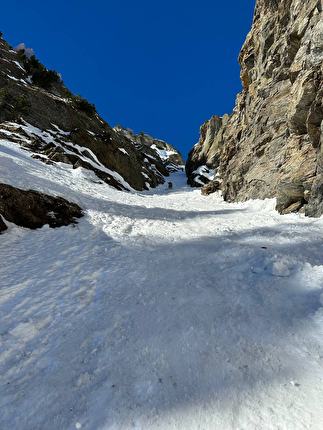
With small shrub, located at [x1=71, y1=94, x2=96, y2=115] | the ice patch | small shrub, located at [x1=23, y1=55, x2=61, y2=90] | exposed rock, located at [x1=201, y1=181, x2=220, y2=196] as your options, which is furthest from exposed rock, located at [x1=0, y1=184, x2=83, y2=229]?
small shrub, located at [x1=23, y1=55, x2=61, y2=90]

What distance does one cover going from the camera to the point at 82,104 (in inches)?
1766

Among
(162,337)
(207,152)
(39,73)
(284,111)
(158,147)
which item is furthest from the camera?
(158,147)

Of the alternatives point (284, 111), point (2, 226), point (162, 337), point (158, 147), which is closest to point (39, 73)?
point (284, 111)

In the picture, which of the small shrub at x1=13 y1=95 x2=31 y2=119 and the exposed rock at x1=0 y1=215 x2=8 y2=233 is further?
the small shrub at x1=13 y1=95 x2=31 y2=119

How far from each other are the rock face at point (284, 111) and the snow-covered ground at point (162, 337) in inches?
242

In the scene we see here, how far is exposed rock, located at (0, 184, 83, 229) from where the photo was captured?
8.07m

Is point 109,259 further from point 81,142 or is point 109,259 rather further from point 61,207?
point 81,142

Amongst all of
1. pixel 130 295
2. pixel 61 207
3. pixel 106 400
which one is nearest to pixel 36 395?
pixel 106 400

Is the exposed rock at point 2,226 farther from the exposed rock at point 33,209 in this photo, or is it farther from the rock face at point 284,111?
the rock face at point 284,111

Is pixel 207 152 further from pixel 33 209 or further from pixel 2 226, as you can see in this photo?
pixel 2 226

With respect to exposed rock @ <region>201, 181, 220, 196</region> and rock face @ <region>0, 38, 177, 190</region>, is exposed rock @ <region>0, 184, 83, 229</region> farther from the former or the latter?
exposed rock @ <region>201, 181, 220, 196</region>

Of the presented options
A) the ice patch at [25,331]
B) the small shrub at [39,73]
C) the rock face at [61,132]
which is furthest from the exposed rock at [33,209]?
the small shrub at [39,73]

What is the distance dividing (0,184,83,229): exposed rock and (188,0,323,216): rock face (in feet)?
40.8

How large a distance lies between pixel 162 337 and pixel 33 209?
8.30 m
